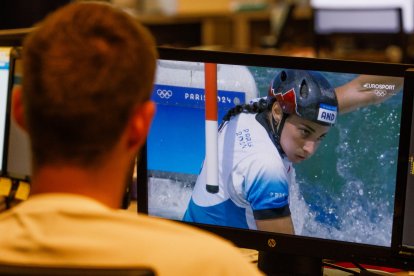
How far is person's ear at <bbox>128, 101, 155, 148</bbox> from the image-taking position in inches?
37.5

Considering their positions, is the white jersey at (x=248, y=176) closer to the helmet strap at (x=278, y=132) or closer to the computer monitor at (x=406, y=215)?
the helmet strap at (x=278, y=132)

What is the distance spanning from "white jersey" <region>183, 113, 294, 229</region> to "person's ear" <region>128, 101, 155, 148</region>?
0.62 metres

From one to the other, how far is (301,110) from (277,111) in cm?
5

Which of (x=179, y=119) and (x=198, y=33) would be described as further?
(x=198, y=33)

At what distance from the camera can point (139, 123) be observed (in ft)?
3.15

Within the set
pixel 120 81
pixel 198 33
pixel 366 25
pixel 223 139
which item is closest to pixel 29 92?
pixel 120 81

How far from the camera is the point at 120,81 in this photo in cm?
91

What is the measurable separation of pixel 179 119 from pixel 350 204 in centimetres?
39

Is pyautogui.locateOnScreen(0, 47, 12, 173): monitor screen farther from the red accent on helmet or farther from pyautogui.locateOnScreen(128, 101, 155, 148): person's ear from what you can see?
pyautogui.locateOnScreen(128, 101, 155, 148): person's ear

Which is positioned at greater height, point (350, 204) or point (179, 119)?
point (179, 119)

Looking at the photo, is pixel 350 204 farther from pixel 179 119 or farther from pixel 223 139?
pixel 179 119

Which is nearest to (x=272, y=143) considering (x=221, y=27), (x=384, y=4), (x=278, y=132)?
(x=278, y=132)

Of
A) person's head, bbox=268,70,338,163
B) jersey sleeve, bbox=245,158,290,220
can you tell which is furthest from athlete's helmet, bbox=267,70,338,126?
jersey sleeve, bbox=245,158,290,220

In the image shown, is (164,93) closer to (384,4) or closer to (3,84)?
(3,84)
